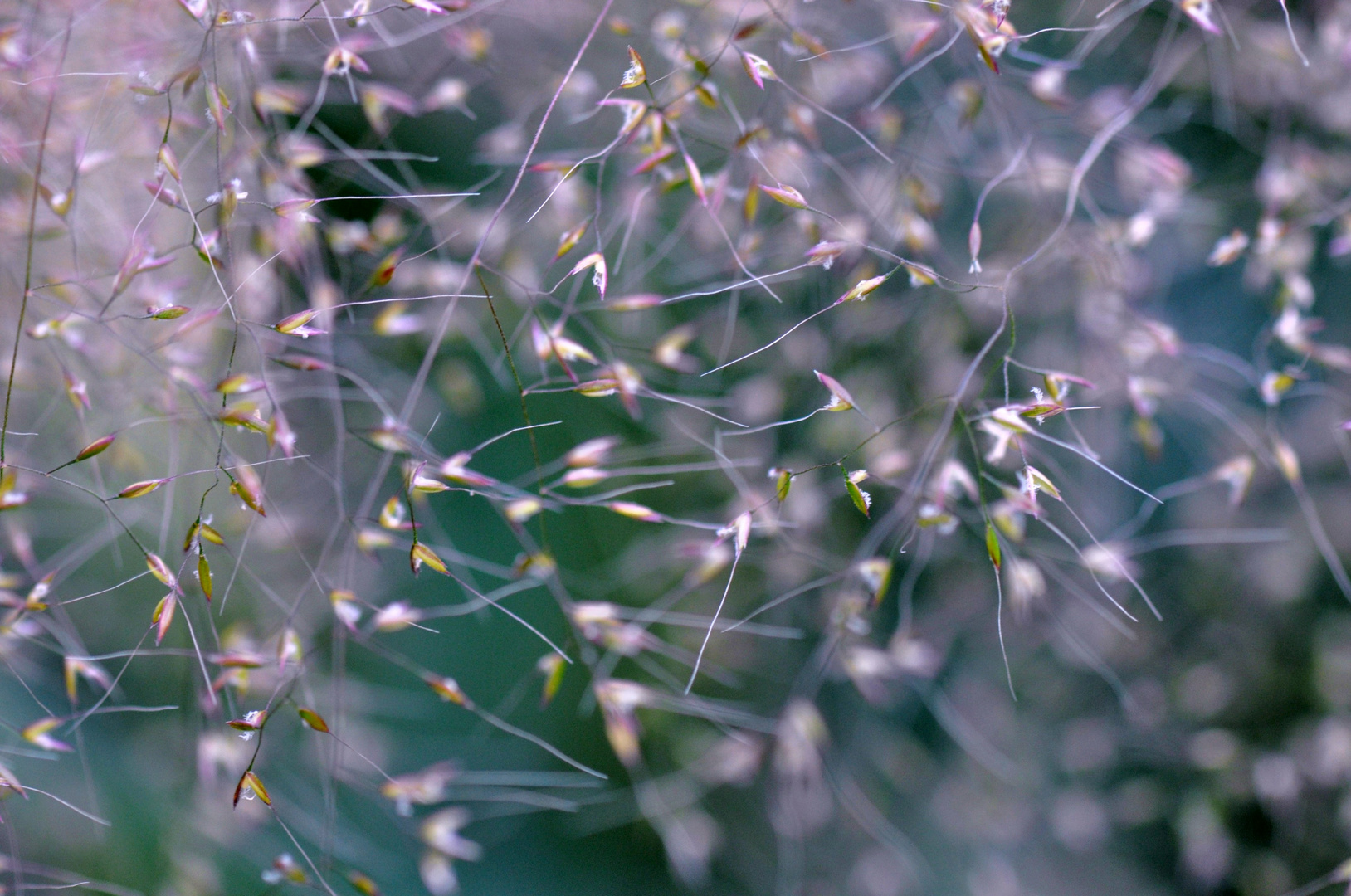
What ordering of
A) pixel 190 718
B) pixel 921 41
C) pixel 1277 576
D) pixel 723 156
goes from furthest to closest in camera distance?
pixel 1277 576
pixel 190 718
pixel 723 156
pixel 921 41

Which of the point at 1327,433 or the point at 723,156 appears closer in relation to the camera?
the point at 723,156

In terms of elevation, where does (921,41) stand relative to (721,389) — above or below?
above

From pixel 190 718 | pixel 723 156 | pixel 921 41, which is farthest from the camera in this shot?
pixel 190 718

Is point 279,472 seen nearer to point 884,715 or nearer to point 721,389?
point 721,389

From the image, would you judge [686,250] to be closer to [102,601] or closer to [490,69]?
[490,69]

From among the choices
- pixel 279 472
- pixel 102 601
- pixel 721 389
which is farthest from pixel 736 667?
pixel 102 601

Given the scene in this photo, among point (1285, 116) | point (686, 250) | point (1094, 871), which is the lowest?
point (1094, 871)
